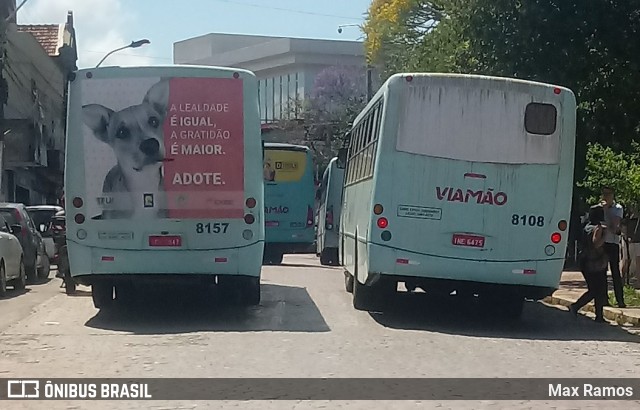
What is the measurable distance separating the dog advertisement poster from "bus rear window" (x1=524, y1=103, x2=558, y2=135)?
3623 millimetres

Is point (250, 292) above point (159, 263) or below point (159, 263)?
below

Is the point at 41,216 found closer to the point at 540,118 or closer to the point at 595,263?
the point at 595,263

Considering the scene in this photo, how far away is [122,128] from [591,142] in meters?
12.4

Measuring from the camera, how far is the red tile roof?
50000mm

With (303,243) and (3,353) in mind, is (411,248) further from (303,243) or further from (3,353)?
(303,243)

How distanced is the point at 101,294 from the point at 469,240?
17.2ft

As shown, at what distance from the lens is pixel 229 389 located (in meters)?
9.27

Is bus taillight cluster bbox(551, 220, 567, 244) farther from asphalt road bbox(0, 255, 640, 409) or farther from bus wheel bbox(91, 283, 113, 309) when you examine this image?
bus wheel bbox(91, 283, 113, 309)

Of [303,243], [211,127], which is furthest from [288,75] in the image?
[211,127]

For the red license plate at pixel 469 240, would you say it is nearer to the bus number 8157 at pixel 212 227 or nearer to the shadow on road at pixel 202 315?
the shadow on road at pixel 202 315

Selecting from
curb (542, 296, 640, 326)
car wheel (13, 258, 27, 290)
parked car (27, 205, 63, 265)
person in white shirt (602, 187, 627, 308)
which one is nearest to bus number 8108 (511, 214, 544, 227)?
curb (542, 296, 640, 326)

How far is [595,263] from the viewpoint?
1512 centimetres

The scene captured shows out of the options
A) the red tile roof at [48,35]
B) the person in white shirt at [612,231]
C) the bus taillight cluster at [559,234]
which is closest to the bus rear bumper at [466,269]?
the bus taillight cluster at [559,234]

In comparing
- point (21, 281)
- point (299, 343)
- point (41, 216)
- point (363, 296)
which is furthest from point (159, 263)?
point (41, 216)
